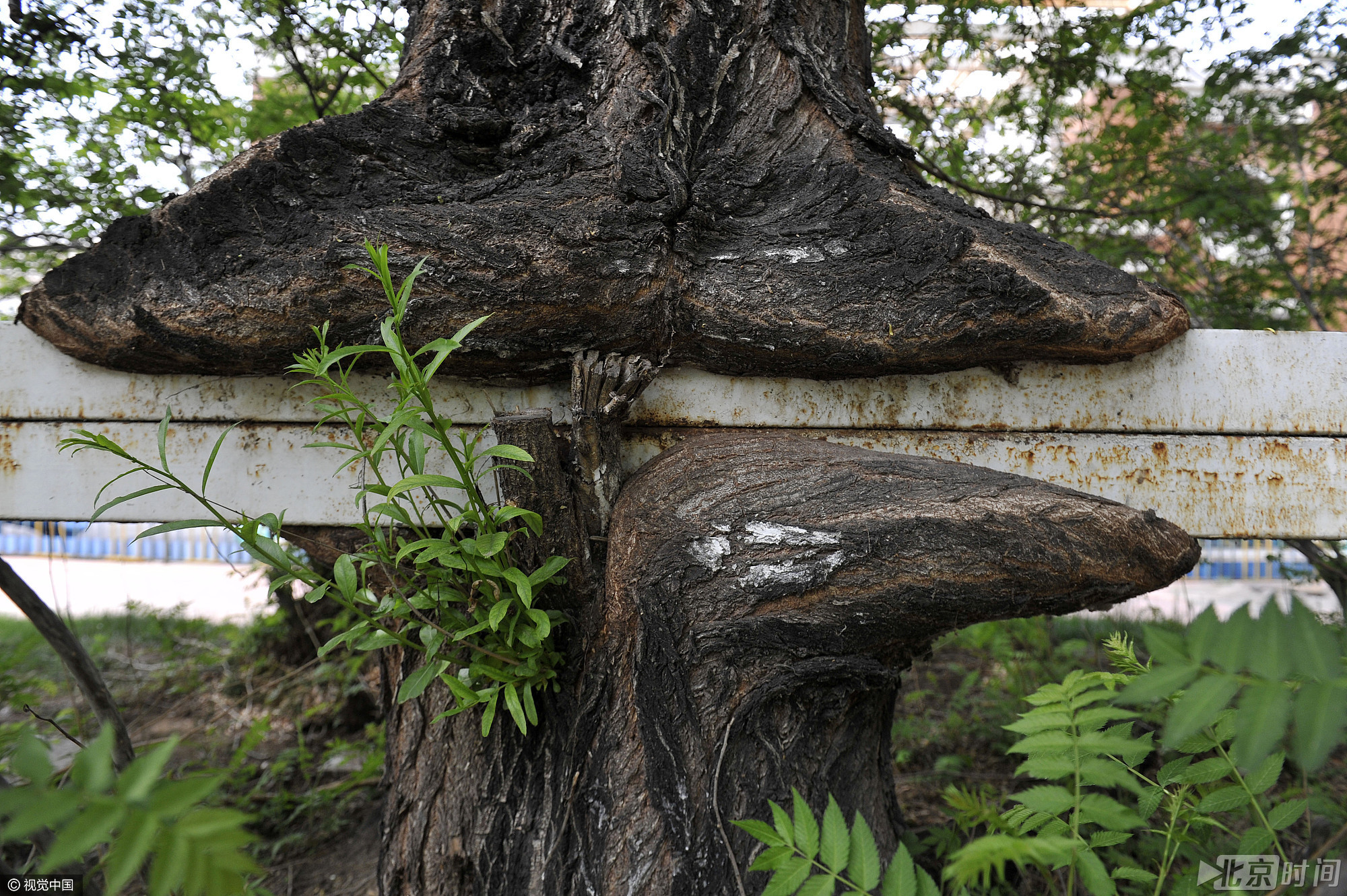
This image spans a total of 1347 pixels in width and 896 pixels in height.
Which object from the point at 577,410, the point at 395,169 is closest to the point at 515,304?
the point at 577,410

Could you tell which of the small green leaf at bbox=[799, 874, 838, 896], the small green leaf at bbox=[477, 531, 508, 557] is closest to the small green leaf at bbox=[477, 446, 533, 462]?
the small green leaf at bbox=[477, 531, 508, 557]

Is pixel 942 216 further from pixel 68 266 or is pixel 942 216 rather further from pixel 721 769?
pixel 68 266

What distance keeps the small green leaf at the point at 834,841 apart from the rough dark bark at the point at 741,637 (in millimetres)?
428

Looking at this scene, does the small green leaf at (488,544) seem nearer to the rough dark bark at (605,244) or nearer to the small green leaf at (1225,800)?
the rough dark bark at (605,244)

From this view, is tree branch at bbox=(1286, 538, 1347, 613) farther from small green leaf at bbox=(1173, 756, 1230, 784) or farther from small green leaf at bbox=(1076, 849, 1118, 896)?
small green leaf at bbox=(1076, 849, 1118, 896)

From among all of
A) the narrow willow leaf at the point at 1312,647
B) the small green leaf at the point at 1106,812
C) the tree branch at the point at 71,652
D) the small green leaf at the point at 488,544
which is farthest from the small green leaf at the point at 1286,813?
the tree branch at the point at 71,652

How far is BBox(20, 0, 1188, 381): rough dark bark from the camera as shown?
184cm

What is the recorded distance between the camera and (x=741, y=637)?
1595 millimetres

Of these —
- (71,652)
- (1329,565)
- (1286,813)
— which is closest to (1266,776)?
(1286,813)

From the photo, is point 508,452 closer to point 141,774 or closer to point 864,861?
point 141,774

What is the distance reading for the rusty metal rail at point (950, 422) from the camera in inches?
82.7

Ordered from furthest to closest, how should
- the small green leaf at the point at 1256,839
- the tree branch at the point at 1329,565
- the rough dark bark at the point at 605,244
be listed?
the tree branch at the point at 1329,565 → the rough dark bark at the point at 605,244 → the small green leaf at the point at 1256,839

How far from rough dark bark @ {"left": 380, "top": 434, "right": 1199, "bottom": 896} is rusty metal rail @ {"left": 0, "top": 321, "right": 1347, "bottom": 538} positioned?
0.36 m

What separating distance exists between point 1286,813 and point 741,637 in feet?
3.53
